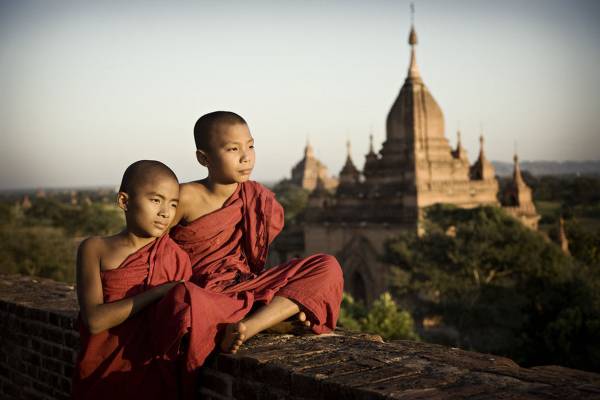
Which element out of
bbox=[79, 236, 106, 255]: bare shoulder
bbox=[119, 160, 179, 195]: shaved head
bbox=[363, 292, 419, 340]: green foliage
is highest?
bbox=[119, 160, 179, 195]: shaved head

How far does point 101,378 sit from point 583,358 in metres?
12.3

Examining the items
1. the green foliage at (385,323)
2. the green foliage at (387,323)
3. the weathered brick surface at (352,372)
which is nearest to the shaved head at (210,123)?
the weathered brick surface at (352,372)

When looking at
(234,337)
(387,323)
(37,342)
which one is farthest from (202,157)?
(387,323)

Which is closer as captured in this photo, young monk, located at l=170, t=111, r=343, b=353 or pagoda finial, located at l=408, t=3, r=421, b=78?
young monk, located at l=170, t=111, r=343, b=353

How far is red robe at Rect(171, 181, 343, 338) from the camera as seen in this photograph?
338 cm

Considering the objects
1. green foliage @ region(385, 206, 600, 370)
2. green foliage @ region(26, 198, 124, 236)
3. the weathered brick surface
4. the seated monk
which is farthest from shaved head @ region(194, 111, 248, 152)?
green foliage @ region(26, 198, 124, 236)

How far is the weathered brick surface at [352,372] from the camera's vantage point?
2.50m

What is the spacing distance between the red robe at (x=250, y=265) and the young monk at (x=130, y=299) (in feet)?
0.79

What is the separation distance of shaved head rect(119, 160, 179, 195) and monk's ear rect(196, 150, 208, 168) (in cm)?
29

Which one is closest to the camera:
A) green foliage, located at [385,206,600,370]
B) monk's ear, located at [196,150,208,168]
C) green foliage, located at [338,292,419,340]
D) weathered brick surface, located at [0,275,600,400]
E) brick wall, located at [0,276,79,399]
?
weathered brick surface, located at [0,275,600,400]

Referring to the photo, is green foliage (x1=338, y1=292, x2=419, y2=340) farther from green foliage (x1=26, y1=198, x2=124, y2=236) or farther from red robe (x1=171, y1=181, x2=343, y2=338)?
green foliage (x1=26, y1=198, x2=124, y2=236)

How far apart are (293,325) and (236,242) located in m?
0.49

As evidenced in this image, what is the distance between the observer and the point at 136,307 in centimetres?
312

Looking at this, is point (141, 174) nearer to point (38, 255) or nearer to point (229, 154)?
point (229, 154)
